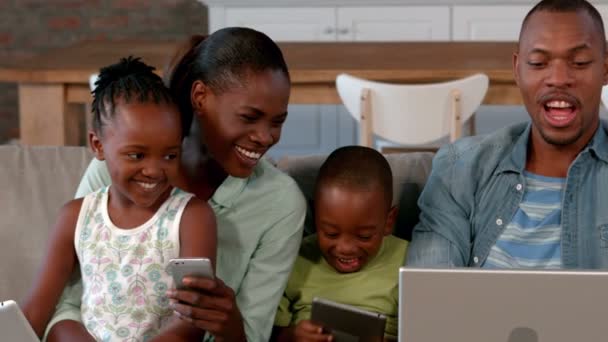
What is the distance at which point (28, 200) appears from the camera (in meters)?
1.99

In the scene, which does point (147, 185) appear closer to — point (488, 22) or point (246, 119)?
point (246, 119)

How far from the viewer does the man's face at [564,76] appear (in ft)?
5.49

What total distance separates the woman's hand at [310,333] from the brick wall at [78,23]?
4014 mm

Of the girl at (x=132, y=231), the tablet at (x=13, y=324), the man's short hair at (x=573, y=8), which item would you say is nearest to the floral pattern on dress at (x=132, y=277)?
the girl at (x=132, y=231)

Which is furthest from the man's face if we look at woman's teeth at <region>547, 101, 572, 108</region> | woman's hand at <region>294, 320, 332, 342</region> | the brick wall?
the brick wall

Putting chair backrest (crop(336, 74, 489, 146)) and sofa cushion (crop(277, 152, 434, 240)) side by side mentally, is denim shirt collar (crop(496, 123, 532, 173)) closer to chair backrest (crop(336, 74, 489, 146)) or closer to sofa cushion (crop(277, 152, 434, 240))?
sofa cushion (crop(277, 152, 434, 240))

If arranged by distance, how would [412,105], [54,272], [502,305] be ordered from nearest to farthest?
[502,305] → [54,272] → [412,105]

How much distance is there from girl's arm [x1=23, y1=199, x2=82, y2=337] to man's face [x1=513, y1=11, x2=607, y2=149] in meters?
0.84

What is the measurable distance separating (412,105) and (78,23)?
2.94 m

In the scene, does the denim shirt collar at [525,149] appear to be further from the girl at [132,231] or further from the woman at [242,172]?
the girl at [132,231]

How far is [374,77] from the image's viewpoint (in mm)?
3217

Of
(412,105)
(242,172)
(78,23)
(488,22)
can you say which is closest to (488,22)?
(488,22)

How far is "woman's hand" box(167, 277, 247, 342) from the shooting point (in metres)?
1.39

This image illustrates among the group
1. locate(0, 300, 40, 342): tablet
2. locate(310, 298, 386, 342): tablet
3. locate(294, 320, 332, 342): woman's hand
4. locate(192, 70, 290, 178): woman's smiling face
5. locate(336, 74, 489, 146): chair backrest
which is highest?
locate(192, 70, 290, 178): woman's smiling face
